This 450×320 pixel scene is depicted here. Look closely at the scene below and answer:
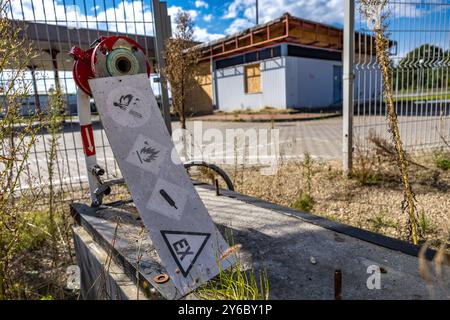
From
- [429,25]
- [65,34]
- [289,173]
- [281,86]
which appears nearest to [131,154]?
[65,34]

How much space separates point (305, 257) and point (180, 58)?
11.3 feet

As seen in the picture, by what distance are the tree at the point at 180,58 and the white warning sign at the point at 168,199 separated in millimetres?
2976

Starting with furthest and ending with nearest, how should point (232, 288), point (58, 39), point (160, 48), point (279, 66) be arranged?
point (279, 66) < point (160, 48) < point (58, 39) < point (232, 288)

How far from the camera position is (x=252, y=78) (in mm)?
18797

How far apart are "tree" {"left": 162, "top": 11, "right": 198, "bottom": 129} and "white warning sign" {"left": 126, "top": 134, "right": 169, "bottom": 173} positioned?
2839 millimetres

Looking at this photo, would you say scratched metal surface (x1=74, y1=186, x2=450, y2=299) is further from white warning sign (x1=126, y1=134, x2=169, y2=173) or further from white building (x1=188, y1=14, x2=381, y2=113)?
white building (x1=188, y1=14, x2=381, y2=113)

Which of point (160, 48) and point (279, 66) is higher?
point (279, 66)

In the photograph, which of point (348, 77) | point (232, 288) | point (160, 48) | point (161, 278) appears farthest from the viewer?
point (348, 77)

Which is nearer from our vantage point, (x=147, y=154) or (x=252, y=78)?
(x=147, y=154)

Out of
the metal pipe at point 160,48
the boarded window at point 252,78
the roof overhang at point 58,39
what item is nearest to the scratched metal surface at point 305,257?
the metal pipe at point 160,48

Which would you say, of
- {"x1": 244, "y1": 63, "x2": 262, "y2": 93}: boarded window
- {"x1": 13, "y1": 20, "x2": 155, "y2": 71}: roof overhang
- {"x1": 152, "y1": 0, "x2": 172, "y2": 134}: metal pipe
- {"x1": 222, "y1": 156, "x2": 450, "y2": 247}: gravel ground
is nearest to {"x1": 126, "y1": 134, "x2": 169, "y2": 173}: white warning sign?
{"x1": 222, "y1": 156, "x2": 450, "y2": 247}: gravel ground

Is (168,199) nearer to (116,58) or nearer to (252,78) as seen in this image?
(116,58)

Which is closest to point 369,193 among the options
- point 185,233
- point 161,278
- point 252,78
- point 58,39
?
point 185,233

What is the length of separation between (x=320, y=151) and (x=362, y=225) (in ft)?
13.4
